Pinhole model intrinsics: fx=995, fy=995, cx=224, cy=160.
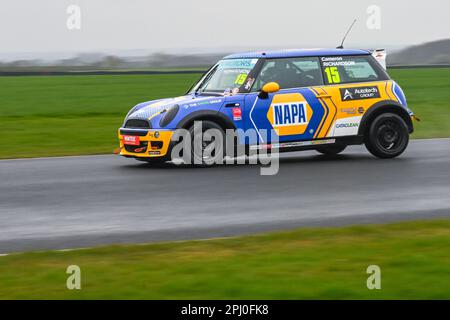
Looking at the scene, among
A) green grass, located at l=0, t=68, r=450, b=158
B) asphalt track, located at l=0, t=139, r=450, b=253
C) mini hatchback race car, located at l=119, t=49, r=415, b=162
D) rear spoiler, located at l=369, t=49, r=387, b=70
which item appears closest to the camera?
asphalt track, located at l=0, t=139, r=450, b=253

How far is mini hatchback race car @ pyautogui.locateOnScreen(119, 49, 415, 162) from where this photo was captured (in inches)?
563

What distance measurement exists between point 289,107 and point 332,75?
101cm

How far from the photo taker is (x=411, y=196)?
11.5 m

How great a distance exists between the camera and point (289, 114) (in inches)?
572

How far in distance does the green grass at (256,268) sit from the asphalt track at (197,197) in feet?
2.15

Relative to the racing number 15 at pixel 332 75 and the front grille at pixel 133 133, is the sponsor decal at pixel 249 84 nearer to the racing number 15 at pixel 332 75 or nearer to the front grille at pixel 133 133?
the racing number 15 at pixel 332 75

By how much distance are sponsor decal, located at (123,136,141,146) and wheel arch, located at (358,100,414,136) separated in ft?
11.1

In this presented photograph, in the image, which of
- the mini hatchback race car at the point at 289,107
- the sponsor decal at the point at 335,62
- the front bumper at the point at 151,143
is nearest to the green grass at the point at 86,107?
the front bumper at the point at 151,143

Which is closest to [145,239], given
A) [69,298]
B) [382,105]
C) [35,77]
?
[69,298]

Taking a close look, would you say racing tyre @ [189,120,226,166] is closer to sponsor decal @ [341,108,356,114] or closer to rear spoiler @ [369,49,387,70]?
sponsor decal @ [341,108,356,114]

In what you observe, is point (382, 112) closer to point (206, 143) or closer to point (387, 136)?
point (387, 136)

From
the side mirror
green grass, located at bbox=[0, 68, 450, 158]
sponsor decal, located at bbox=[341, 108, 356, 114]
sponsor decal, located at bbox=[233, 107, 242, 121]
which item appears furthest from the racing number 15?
green grass, located at bbox=[0, 68, 450, 158]

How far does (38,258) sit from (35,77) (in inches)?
2051
